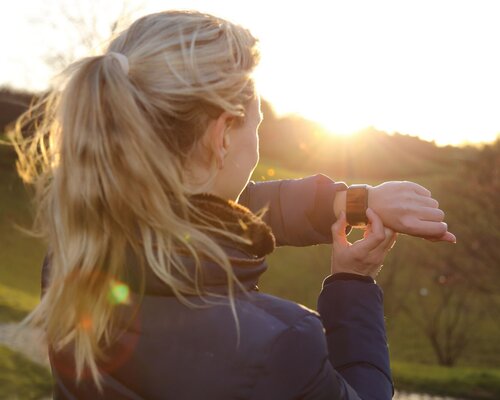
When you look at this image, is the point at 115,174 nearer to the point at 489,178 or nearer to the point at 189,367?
the point at 189,367

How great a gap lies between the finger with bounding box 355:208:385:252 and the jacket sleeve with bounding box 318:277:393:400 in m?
0.08

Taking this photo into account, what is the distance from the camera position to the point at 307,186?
1.76 meters

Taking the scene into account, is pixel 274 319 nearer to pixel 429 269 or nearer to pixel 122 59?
pixel 122 59

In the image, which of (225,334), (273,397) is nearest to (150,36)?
(225,334)

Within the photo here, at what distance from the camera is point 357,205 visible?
164 cm

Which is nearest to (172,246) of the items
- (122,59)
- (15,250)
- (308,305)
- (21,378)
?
(122,59)

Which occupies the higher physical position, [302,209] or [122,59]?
[122,59]

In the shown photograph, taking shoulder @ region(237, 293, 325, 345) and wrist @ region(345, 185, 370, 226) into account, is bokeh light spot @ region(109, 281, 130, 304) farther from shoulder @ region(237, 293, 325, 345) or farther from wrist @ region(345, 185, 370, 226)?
wrist @ region(345, 185, 370, 226)

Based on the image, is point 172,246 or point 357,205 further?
point 357,205

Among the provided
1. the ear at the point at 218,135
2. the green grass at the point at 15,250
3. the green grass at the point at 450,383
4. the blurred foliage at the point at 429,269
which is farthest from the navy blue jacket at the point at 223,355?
the green grass at the point at 15,250

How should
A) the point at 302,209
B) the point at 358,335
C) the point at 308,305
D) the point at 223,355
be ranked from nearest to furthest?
1. the point at 223,355
2. the point at 358,335
3. the point at 302,209
4. the point at 308,305

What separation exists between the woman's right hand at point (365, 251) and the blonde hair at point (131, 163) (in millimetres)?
374

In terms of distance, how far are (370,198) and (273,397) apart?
620mm

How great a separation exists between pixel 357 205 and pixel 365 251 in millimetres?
152
